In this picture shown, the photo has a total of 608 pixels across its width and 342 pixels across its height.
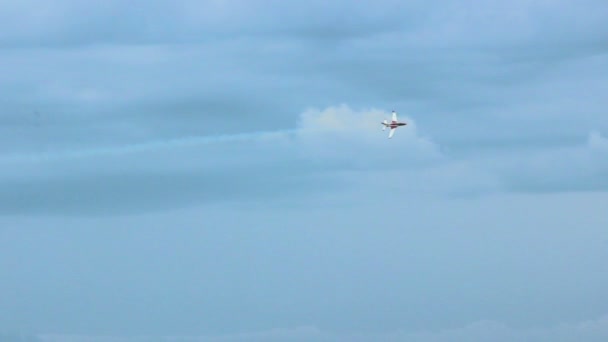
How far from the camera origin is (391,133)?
160125 millimetres
